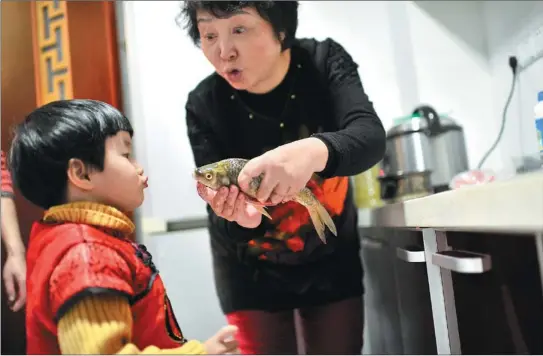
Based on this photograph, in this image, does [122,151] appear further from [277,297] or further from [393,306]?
[393,306]

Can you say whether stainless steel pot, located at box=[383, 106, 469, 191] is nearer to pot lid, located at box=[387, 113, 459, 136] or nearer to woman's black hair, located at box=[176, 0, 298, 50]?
pot lid, located at box=[387, 113, 459, 136]

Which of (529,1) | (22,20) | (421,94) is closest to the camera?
(22,20)

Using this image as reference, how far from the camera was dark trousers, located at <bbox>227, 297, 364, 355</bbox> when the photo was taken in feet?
2.16

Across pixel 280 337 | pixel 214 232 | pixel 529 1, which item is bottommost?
pixel 280 337

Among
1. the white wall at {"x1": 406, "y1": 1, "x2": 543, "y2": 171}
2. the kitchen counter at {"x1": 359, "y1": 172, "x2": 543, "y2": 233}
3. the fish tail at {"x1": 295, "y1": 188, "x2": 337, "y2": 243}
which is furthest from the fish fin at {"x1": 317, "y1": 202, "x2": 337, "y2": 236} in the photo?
the white wall at {"x1": 406, "y1": 1, "x2": 543, "y2": 171}

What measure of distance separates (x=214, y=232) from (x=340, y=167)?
0.21 m

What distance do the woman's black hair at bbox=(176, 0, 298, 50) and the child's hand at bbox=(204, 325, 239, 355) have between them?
40 centimetres

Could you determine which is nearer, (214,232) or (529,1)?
(214,232)

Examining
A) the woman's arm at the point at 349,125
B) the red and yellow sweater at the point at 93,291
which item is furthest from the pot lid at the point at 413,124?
the red and yellow sweater at the point at 93,291

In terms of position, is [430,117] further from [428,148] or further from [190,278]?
[190,278]

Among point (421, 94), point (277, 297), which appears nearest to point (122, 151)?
point (277, 297)

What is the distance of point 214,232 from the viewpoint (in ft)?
2.15

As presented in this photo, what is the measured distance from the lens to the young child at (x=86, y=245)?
505mm

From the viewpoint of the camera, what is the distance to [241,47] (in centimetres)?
60
